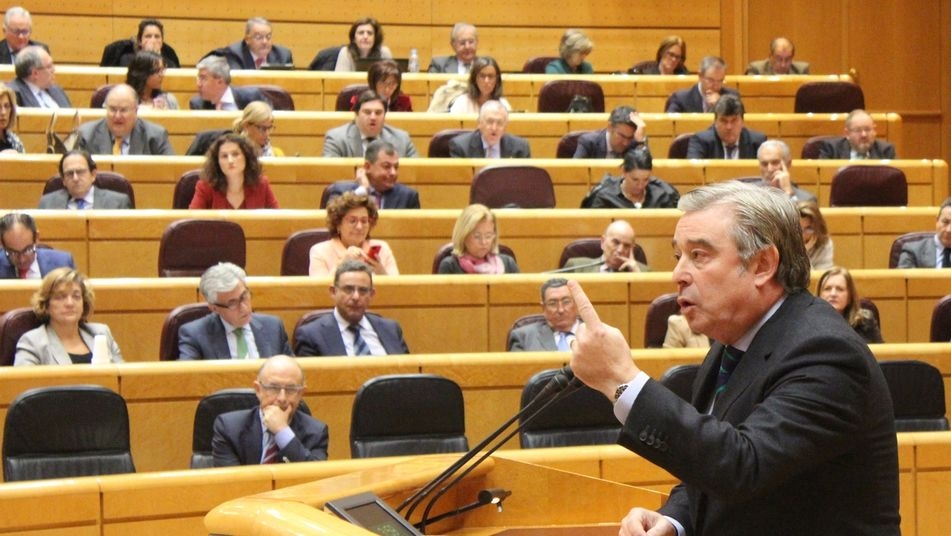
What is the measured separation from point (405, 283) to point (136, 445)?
126 cm

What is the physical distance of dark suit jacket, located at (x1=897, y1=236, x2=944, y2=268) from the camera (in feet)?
18.1

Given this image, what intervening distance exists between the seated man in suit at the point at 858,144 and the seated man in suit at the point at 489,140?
5.61 feet

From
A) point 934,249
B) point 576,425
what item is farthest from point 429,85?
Result: point 576,425

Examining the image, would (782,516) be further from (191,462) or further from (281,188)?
(281,188)

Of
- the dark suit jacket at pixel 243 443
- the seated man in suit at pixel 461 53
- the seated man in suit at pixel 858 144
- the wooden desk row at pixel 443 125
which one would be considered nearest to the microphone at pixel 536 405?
the dark suit jacket at pixel 243 443

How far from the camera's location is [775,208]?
1.54 metres

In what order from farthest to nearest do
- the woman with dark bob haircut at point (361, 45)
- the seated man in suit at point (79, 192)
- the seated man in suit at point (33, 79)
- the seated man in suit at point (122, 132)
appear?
the woman with dark bob haircut at point (361, 45) → the seated man in suit at point (33, 79) → the seated man in suit at point (122, 132) → the seated man in suit at point (79, 192)

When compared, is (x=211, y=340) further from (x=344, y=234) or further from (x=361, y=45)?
(x=361, y=45)

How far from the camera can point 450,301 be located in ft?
15.9

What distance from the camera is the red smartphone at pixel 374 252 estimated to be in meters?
5.08

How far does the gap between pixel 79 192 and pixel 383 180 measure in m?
1.28

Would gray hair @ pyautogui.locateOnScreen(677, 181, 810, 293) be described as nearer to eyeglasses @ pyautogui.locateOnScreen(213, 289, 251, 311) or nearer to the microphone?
the microphone

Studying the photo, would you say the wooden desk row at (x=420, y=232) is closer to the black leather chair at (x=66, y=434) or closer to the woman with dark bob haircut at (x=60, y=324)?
the woman with dark bob haircut at (x=60, y=324)

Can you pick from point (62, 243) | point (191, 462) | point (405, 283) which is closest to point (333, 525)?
point (191, 462)
